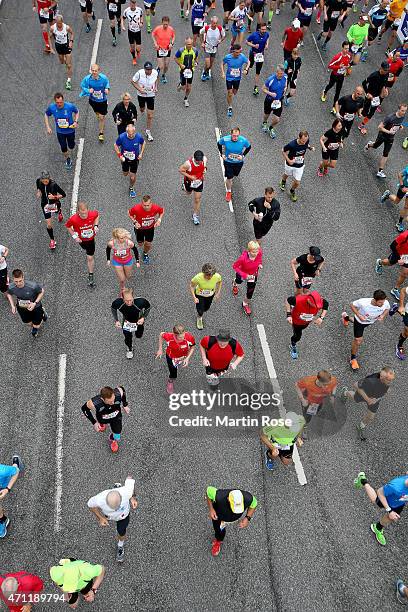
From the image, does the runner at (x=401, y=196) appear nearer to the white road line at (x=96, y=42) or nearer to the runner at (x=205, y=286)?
the runner at (x=205, y=286)

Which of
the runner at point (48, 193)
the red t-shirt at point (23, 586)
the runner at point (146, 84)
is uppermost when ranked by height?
the runner at point (146, 84)

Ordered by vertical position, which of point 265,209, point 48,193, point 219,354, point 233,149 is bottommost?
point 219,354

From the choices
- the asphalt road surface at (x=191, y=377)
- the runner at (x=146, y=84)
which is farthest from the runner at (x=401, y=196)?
the runner at (x=146, y=84)

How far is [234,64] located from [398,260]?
7.08 metres

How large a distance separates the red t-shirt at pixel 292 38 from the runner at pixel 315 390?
11163 millimetres

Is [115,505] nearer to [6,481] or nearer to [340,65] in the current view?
[6,481]

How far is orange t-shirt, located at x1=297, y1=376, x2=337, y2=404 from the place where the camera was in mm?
8000

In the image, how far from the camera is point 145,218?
10086 millimetres

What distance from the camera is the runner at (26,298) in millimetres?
8873

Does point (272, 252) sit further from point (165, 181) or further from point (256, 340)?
point (165, 181)

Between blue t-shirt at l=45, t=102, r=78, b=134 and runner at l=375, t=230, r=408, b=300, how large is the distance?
24.0 ft

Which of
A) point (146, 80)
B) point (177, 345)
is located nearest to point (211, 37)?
point (146, 80)

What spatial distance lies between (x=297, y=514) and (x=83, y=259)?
6.40 meters

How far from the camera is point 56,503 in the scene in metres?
7.78
